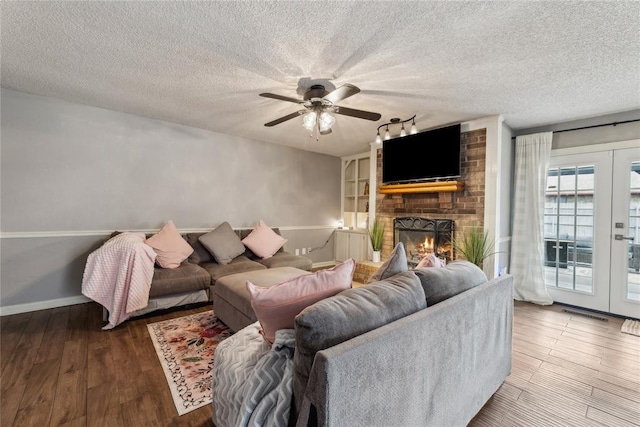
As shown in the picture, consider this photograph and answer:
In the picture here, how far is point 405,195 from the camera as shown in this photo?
424 cm

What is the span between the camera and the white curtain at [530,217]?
141 inches

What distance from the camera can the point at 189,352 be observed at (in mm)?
2254

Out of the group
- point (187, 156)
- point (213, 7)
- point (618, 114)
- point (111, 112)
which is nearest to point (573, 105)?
point (618, 114)

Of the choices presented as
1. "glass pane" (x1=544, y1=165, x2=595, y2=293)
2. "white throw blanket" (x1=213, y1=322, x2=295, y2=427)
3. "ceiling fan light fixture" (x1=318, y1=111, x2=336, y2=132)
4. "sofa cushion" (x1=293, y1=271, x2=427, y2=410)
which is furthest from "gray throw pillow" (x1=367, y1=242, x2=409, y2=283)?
"glass pane" (x1=544, y1=165, x2=595, y2=293)

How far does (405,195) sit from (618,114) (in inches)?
97.7

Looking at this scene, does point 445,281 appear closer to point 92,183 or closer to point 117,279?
point 117,279

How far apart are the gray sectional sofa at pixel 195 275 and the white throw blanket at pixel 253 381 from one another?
172 cm

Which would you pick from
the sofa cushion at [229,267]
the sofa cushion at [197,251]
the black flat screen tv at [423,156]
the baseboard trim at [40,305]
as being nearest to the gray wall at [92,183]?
the baseboard trim at [40,305]

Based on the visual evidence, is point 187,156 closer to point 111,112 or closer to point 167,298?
point 111,112

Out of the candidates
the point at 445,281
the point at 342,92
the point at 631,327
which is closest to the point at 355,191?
the point at 342,92

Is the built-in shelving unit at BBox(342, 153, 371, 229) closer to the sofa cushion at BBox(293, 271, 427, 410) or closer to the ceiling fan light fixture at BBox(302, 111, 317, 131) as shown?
the ceiling fan light fixture at BBox(302, 111, 317, 131)

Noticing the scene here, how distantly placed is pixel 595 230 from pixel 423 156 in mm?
2157

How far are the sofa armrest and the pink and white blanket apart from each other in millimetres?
2548

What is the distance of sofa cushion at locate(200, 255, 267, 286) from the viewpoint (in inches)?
133
